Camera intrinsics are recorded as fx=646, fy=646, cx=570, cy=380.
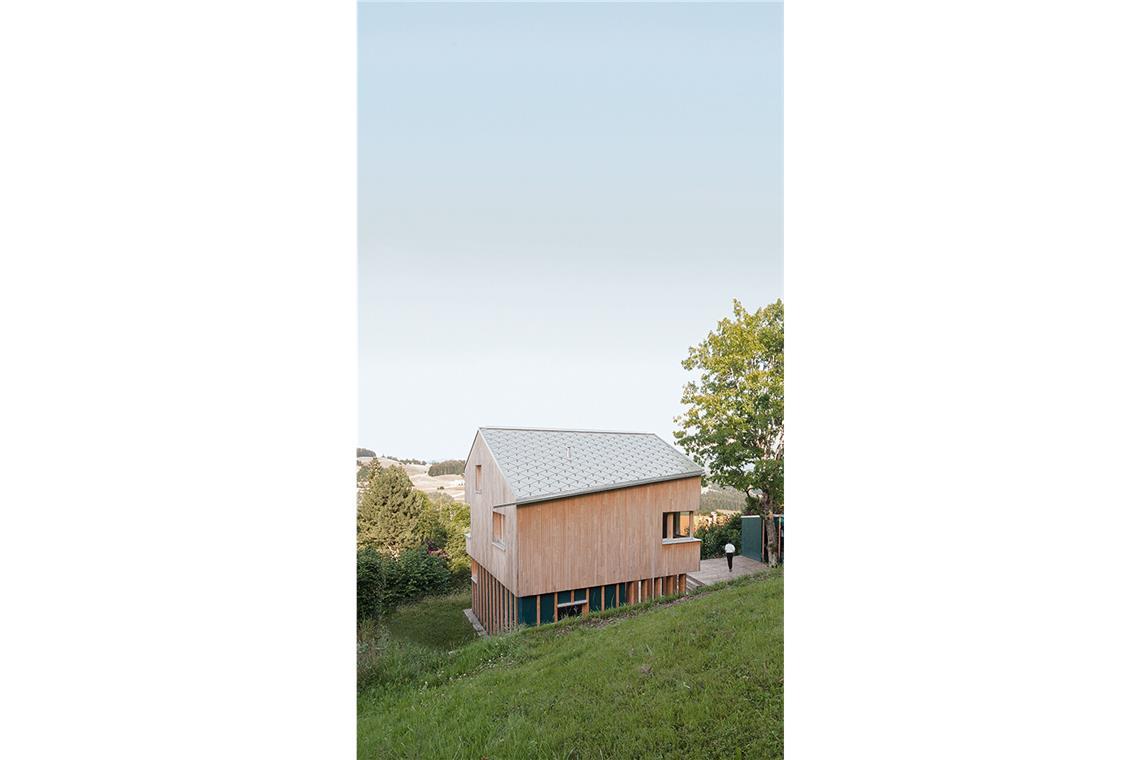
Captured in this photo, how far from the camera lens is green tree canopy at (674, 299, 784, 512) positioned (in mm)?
2320

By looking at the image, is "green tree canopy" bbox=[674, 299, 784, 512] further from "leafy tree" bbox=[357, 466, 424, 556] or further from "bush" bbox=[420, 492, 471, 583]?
"leafy tree" bbox=[357, 466, 424, 556]

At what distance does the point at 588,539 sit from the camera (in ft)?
7.48

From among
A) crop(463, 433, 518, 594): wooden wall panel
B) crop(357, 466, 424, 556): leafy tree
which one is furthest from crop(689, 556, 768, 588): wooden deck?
crop(357, 466, 424, 556): leafy tree

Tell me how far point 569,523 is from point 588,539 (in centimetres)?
9

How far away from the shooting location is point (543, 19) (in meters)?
2.36

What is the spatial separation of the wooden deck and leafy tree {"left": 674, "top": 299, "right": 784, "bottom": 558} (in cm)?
20

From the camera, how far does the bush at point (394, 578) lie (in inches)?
91.3

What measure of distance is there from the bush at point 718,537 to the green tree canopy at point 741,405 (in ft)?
0.41

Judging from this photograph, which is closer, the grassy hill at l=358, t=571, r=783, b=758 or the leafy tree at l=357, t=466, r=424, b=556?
the grassy hill at l=358, t=571, r=783, b=758
